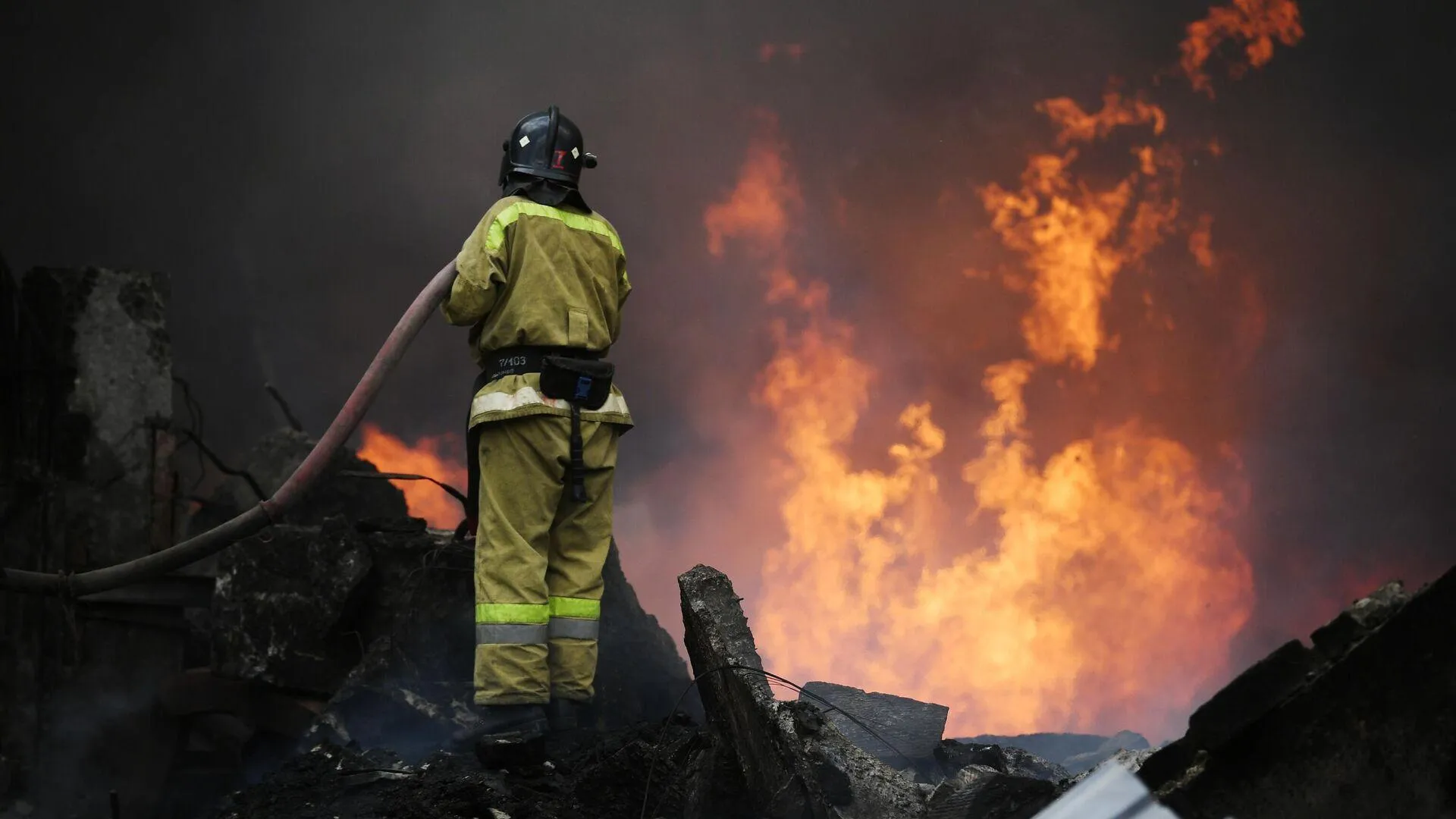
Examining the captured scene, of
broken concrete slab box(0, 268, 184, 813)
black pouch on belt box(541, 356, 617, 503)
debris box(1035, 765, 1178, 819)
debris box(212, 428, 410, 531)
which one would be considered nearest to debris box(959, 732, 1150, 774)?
black pouch on belt box(541, 356, 617, 503)

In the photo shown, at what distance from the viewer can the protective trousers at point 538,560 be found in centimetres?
442

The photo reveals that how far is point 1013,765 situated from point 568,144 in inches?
126

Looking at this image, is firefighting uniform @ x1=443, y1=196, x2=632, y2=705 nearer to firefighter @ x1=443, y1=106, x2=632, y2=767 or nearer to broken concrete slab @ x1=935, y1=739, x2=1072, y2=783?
firefighter @ x1=443, y1=106, x2=632, y2=767

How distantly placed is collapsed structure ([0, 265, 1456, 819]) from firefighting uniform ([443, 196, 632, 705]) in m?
0.40

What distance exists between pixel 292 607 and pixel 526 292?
2327 mm

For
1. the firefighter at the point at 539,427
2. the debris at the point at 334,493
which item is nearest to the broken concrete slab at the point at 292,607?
the debris at the point at 334,493

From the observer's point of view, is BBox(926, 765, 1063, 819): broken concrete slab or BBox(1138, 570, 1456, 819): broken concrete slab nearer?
BBox(1138, 570, 1456, 819): broken concrete slab

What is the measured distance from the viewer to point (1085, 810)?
1.60 meters

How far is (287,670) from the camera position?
18.8 feet

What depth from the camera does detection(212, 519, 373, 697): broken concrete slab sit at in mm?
5695

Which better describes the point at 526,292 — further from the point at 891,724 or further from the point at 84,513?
the point at 84,513

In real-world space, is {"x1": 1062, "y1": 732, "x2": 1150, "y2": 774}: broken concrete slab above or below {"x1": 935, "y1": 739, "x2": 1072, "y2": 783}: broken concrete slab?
above

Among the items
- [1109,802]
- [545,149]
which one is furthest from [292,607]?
[1109,802]

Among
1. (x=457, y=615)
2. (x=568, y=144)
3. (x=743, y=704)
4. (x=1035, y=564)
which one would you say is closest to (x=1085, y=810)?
(x=743, y=704)
